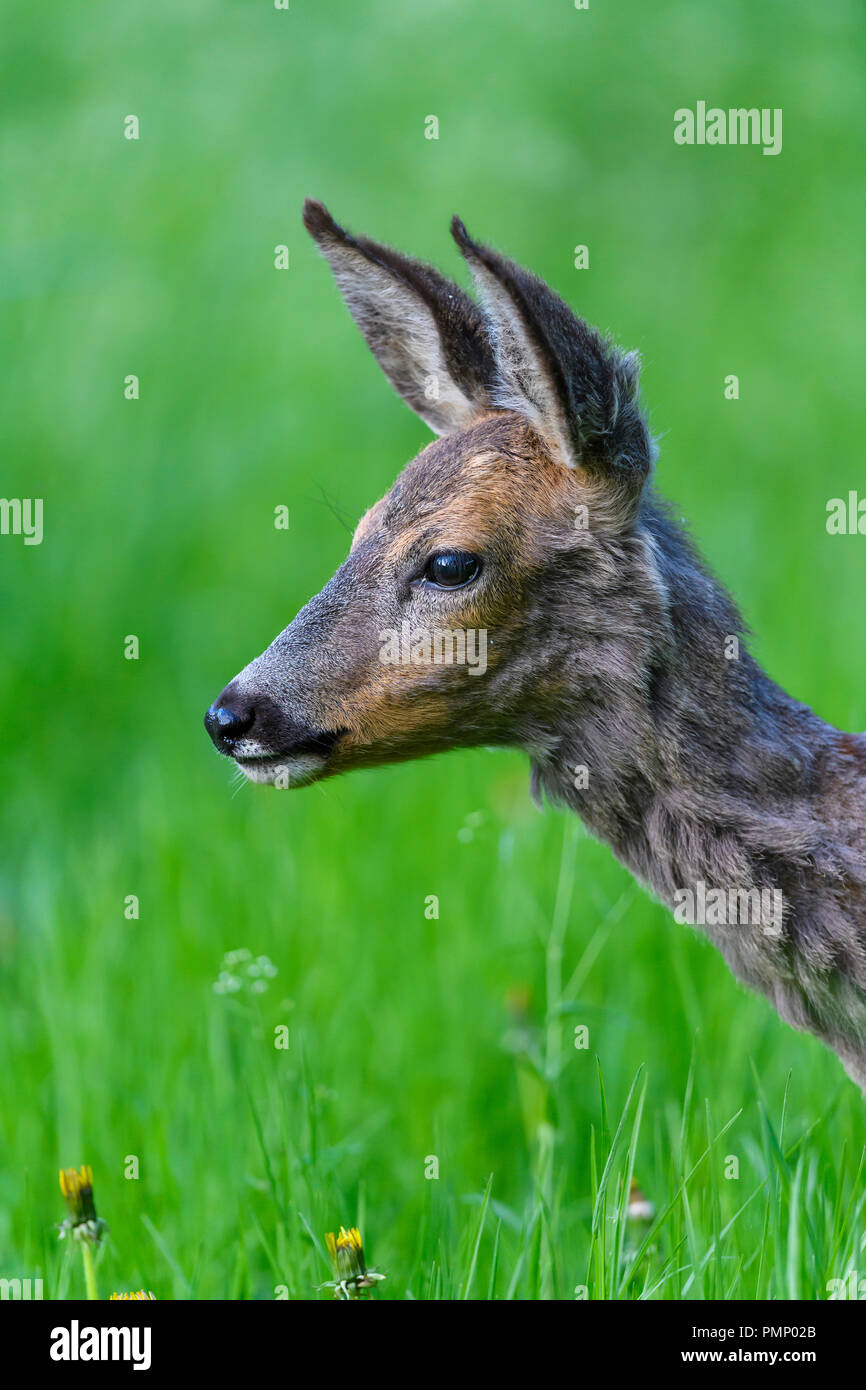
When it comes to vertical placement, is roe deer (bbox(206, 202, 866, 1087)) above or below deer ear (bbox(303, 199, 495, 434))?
below

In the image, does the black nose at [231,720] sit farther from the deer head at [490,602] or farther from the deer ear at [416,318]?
the deer ear at [416,318]

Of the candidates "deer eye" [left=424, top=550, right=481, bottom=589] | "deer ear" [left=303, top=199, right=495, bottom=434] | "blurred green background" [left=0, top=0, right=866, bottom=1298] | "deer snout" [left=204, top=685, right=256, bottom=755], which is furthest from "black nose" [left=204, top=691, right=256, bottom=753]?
"deer ear" [left=303, top=199, right=495, bottom=434]

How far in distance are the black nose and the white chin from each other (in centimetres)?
8

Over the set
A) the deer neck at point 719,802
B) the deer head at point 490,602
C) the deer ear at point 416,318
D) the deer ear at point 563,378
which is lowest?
the deer neck at point 719,802

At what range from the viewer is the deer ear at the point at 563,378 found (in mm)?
3332

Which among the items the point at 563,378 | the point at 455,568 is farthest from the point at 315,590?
the point at 563,378

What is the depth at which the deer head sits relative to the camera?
11.6 ft

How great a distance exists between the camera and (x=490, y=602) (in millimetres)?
3555

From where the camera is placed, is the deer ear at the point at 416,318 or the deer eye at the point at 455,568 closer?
the deer eye at the point at 455,568

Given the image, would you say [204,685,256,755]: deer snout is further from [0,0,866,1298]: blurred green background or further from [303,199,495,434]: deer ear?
[303,199,495,434]: deer ear

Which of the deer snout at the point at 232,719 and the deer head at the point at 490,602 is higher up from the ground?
the deer head at the point at 490,602

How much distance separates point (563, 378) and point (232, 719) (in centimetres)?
103

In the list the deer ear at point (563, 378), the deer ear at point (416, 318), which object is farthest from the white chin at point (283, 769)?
the deer ear at point (416, 318)
